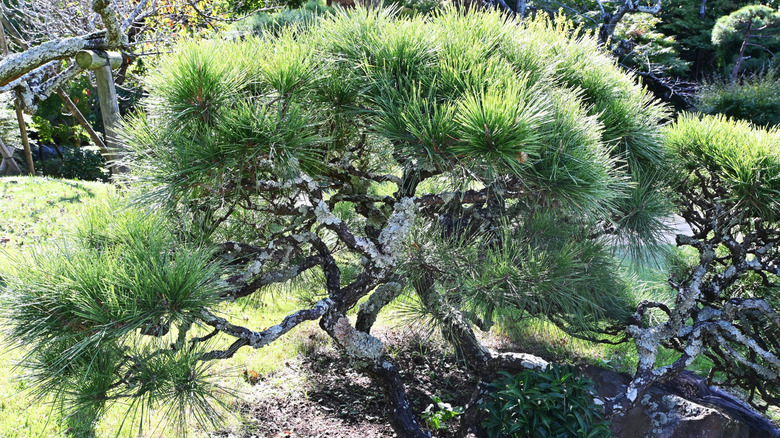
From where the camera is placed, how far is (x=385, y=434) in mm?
2486

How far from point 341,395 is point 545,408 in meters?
1.32

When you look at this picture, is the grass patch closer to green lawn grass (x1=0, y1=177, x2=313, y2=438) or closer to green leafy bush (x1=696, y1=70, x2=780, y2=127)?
green lawn grass (x1=0, y1=177, x2=313, y2=438)

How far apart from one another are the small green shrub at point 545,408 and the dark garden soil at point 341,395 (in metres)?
0.42

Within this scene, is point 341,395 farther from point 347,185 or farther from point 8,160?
point 8,160

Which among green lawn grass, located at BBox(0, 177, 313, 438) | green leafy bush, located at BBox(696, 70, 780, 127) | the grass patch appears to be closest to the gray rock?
green lawn grass, located at BBox(0, 177, 313, 438)

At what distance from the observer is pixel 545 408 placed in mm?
1930

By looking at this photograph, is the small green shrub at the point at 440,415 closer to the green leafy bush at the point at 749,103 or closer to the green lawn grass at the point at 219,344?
the green lawn grass at the point at 219,344

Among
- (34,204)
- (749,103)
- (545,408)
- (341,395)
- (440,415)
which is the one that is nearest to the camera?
(545,408)

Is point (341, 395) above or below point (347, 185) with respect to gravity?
below

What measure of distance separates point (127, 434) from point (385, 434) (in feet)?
3.87

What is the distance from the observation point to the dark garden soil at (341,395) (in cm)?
253

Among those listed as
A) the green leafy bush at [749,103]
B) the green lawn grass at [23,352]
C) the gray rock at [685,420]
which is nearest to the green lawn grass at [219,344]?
the green lawn grass at [23,352]

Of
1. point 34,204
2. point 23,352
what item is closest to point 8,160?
point 34,204

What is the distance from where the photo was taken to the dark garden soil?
2531mm
